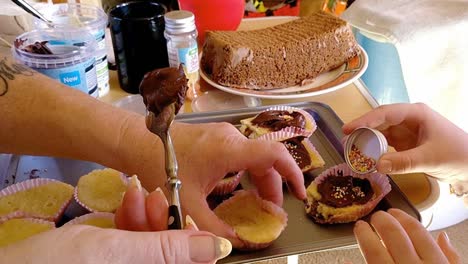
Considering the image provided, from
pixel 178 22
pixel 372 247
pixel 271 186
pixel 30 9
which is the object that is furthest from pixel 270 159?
pixel 30 9

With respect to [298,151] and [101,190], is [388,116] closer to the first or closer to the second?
[298,151]

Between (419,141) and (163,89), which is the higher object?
(163,89)

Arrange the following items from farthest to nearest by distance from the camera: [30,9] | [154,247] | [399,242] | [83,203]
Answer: [30,9] → [83,203] → [399,242] → [154,247]

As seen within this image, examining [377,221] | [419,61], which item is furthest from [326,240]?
[419,61]

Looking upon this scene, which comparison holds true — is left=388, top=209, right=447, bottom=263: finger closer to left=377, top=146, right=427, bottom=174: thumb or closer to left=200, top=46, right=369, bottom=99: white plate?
left=377, top=146, right=427, bottom=174: thumb

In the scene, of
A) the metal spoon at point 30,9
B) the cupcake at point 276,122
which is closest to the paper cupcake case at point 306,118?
the cupcake at point 276,122

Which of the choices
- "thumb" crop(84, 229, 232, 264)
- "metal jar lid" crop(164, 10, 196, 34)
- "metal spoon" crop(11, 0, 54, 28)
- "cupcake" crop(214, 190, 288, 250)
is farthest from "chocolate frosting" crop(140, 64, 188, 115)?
"metal spoon" crop(11, 0, 54, 28)
